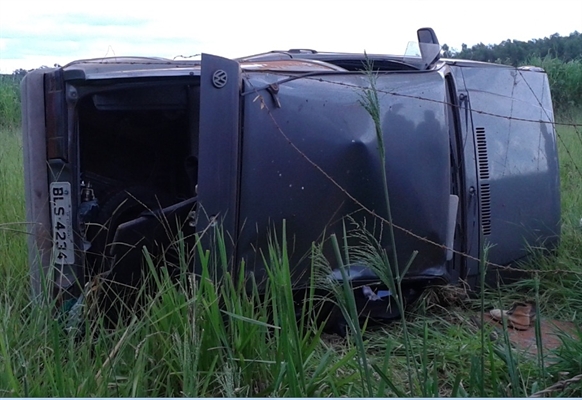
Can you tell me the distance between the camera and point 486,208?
11.9 ft

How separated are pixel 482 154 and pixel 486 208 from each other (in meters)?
0.28

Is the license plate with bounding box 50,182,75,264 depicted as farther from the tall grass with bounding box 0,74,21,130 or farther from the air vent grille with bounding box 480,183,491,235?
the tall grass with bounding box 0,74,21,130

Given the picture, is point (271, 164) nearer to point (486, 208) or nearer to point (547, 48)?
point (486, 208)

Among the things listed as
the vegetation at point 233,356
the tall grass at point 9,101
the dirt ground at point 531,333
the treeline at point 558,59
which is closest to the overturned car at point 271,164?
the vegetation at point 233,356

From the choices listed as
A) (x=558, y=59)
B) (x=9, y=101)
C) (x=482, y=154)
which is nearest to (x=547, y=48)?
(x=558, y=59)

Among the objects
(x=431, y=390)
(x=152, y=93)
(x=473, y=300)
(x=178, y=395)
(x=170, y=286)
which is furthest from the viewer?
(x=473, y=300)

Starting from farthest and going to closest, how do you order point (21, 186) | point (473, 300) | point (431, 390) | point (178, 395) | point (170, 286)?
A: point (21, 186), point (473, 300), point (170, 286), point (178, 395), point (431, 390)

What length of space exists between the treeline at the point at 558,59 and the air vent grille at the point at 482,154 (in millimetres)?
10712

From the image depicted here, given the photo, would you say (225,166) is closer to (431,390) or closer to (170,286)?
(170,286)

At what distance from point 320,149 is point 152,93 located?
969 millimetres

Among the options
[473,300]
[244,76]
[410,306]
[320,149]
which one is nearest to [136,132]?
[244,76]

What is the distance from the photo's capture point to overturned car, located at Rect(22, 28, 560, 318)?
2789mm

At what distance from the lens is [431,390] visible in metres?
2.09

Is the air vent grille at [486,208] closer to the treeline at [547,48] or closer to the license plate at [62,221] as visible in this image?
the license plate at [62,221]
